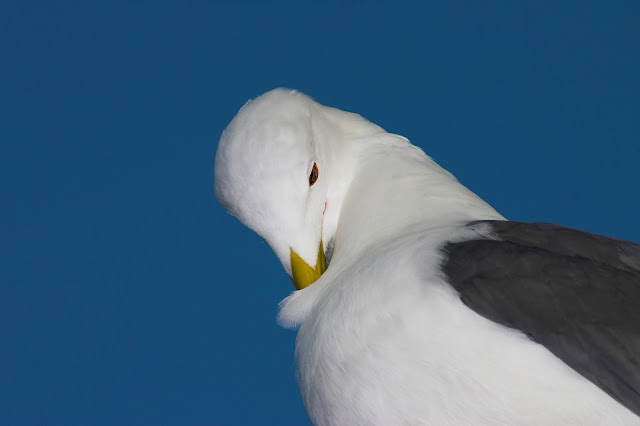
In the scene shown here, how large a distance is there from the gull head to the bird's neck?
0.08 m

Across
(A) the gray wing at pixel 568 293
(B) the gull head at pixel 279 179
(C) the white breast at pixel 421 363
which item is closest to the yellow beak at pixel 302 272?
(B) the gull head at pixel 279 179

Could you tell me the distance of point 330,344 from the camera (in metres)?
1.74

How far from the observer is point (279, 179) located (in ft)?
6.35

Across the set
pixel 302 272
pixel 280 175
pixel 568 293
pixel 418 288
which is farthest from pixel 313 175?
pixel 568 293

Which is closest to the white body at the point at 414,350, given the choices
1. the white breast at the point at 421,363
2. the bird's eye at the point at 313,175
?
the white breast at the point at 421,363

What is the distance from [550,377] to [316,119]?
0.86 metres

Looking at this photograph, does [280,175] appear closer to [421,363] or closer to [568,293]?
[421,363]

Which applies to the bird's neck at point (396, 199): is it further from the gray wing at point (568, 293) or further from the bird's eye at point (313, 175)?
the gray wing at point (568, 293)

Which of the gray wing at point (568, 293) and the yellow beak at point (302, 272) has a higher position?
the gray wing at point (568, 293)

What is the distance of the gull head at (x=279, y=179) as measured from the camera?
76.2 inches

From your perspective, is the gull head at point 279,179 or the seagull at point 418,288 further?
the gull head at point 279,179

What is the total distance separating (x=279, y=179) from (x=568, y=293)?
0.67m

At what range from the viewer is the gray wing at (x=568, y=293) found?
1492 mm

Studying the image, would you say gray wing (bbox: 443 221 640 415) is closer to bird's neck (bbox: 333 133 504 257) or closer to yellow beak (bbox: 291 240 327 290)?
bird's neck (bbox: 333 133 504 257)
